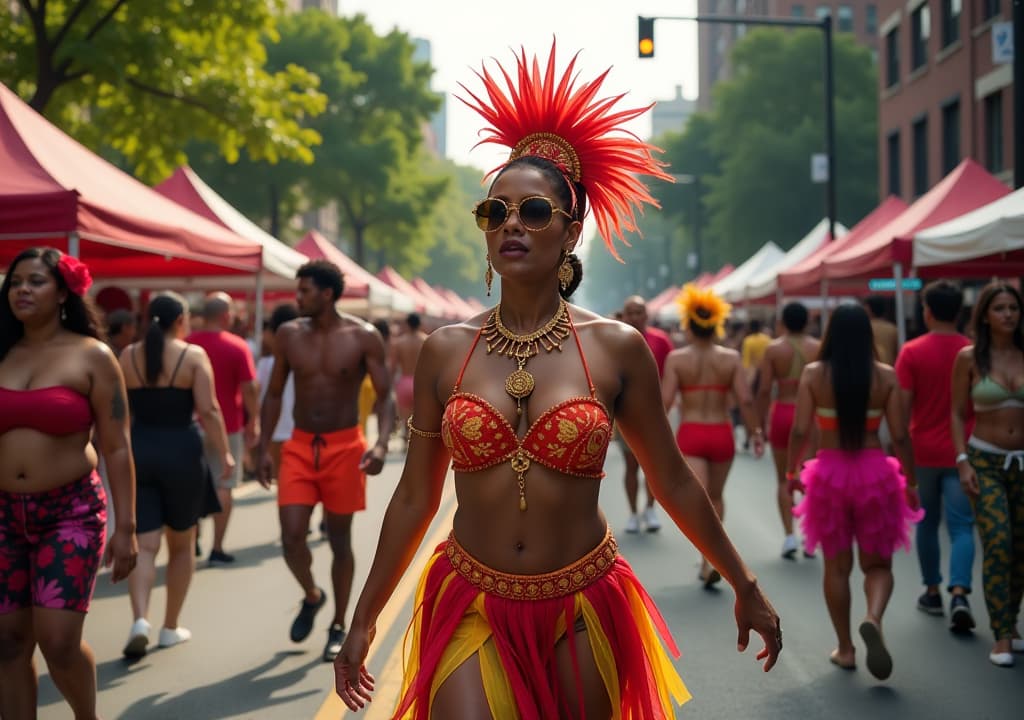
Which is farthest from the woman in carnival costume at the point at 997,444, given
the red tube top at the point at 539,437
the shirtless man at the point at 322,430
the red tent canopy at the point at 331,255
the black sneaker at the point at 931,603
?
the red tent canopy at the point at 331,255

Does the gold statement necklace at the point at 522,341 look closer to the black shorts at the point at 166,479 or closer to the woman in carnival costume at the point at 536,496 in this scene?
the woman in carnival costume at the point at 536,496

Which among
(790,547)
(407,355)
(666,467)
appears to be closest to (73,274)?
(666,467)

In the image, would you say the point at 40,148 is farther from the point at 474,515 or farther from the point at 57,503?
the point at 474,515

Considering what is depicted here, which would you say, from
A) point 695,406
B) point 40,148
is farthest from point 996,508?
point 40,148

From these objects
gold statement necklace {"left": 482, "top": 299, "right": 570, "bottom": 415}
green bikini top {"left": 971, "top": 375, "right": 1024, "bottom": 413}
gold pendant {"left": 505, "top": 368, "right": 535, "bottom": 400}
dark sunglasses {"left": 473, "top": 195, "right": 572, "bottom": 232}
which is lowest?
green bikini top {"left": 971, "top": 375, "right": 1024, "bottom": 413}

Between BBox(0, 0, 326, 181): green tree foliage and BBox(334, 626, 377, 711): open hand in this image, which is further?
BBox(0, 0, 326, 181): green tree foliage

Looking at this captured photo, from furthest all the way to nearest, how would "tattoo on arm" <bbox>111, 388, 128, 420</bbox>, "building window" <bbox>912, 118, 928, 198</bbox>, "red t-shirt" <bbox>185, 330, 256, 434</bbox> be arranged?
"building window" <bbox>912, 118, 928, 198</bbox>, "red t-shirt" <bbox>185, 330, 256, 434</bbox>, "tattoo on arm" <bbox>111, 388, 128, 420</bbox>

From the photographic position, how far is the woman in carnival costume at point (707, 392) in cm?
971

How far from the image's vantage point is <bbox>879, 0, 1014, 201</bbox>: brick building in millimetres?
27516

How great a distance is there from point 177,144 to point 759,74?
41.4 m

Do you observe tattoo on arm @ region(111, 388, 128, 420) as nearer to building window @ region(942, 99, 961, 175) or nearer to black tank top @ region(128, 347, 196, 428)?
black tank top @ region(128, 347, 196, 428)

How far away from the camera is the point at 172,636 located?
24.7 ft

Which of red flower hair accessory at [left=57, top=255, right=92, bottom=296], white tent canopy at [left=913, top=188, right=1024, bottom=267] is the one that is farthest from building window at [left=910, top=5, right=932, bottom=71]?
red flower hair accessory at [left=57, top=255, right=92, bottom=296]

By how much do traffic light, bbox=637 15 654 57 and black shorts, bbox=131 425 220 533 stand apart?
13.8 meters
